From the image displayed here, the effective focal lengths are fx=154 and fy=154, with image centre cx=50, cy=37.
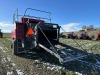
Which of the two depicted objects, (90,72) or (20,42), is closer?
(90,72)

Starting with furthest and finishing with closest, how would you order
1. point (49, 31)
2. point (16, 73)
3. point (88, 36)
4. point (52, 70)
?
point (88, 36), point (49, 31), point (52, 70), point (16, 73)

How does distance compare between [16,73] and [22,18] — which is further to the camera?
[22,18]

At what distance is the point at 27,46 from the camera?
9.02 meters

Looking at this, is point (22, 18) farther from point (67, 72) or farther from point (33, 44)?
point (67, 72)

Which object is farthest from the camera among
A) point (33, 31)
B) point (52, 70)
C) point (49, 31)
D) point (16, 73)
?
point (49, 31)

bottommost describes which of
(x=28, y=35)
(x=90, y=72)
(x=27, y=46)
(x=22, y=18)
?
(x=90, y=72)

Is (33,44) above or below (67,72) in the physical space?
above

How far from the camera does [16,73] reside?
591 centimetres

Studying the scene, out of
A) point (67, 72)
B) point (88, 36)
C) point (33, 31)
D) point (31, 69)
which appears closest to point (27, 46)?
point (33, 31)

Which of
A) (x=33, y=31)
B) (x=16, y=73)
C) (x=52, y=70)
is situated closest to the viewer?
(x=16, y=73)

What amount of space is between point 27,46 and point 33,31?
1.25 metres

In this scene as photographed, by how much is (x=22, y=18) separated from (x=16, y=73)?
14.2ft

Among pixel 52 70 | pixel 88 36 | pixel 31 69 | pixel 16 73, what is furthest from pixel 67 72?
pixel 88 36

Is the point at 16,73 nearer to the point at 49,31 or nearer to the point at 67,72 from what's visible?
the point at 67,72
